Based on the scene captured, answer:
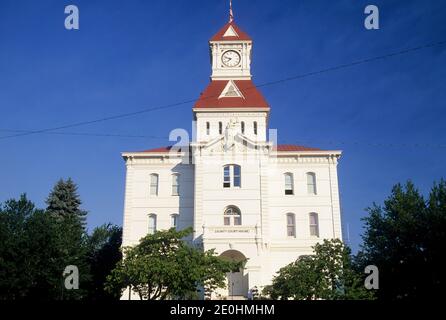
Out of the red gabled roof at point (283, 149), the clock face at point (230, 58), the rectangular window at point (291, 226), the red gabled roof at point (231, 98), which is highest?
the clock face at point (230, 58)

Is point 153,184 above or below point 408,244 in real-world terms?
above

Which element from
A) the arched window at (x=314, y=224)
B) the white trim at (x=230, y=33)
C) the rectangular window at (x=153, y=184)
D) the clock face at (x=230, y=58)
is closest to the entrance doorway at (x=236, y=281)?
the arched window at (x=314, y=224)

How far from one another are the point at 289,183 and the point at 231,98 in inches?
343

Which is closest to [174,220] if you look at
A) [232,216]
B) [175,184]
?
[175,184]

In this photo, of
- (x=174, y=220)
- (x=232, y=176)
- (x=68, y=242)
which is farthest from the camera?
(x=174, y=220)

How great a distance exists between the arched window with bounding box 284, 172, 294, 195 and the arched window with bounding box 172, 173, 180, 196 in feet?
28.6

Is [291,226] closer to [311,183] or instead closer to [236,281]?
[311,183]

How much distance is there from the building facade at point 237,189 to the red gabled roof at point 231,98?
0.28 ft

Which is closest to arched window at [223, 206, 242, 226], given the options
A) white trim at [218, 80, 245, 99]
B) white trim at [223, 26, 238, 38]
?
white trim at [218, 80, 245, 99]

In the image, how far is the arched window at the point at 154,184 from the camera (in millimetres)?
38688

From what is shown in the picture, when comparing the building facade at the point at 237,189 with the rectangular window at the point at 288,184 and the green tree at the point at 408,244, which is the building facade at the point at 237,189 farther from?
the green tree at the point at 408,244

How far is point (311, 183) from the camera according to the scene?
38312 millimetres

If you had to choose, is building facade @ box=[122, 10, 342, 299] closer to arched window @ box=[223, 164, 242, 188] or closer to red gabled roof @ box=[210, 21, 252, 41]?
arched window @ box=[223, 164, 242, 188]
